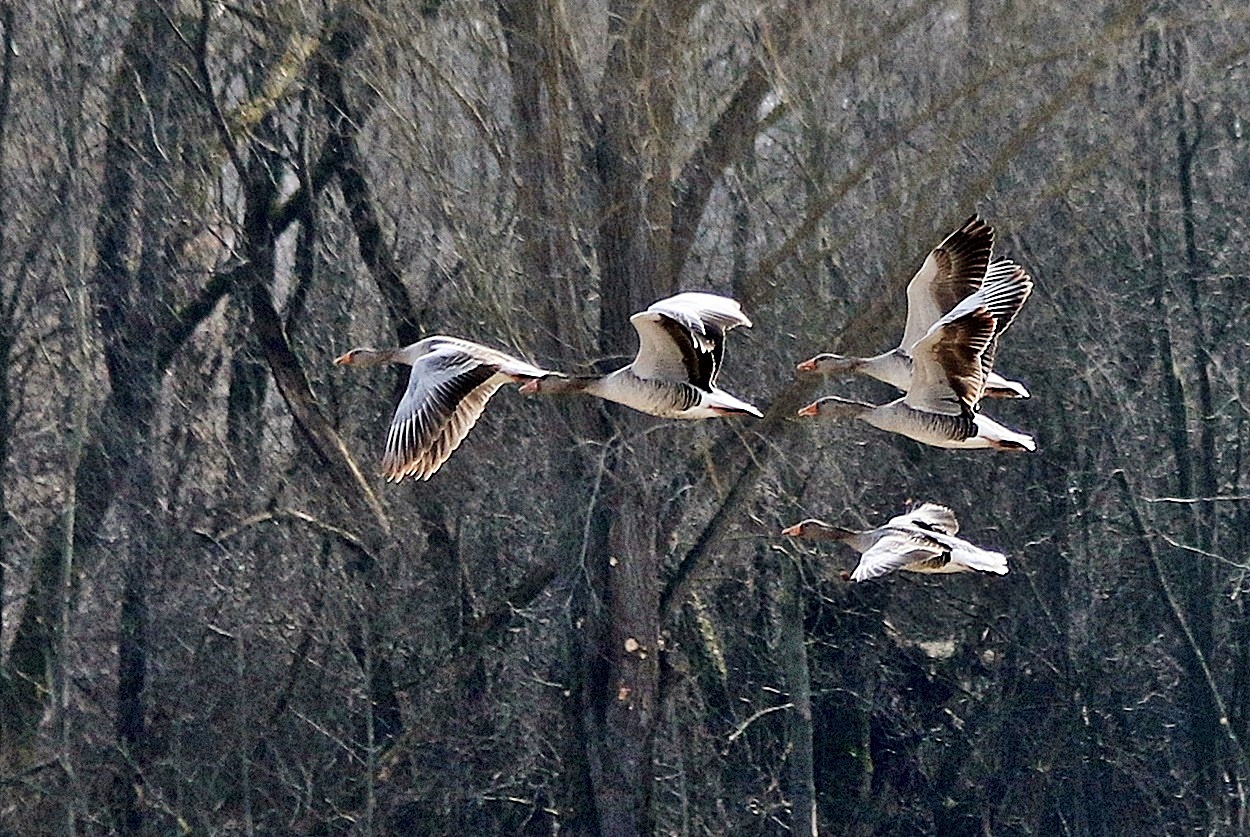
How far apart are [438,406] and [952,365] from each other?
208 centimetres

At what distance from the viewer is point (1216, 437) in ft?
57.6

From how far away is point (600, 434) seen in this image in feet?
49.9

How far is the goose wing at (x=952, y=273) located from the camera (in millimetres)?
10656

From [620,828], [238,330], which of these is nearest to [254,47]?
[238,330]

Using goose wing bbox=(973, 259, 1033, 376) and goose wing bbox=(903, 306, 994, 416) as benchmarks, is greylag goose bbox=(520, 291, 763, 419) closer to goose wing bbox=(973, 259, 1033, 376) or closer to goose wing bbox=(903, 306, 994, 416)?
goose wing bbox=(903, 306, 994, 416)

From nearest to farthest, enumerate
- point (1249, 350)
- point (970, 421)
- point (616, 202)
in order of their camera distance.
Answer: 1. point (970, 421)
2. point (616, 202)
3. point (1249, 350)

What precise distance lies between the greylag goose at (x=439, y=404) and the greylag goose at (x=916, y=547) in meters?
1.49

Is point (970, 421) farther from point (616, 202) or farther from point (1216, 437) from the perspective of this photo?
point (1216, 437)

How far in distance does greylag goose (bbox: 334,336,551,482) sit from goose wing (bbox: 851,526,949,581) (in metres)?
1.45

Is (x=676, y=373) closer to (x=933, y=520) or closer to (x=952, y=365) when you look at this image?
(x=952, y=365)

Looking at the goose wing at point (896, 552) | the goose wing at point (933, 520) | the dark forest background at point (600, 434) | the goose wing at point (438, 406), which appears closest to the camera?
the goose wing at point (896, 552)

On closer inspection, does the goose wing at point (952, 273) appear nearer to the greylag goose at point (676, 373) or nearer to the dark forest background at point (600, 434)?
the greylag goose at point (676, 373)

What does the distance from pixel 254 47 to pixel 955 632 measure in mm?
5931

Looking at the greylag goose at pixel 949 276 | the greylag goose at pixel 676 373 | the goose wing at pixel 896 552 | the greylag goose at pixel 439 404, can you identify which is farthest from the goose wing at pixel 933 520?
the greylag goose at pixel 439 404
